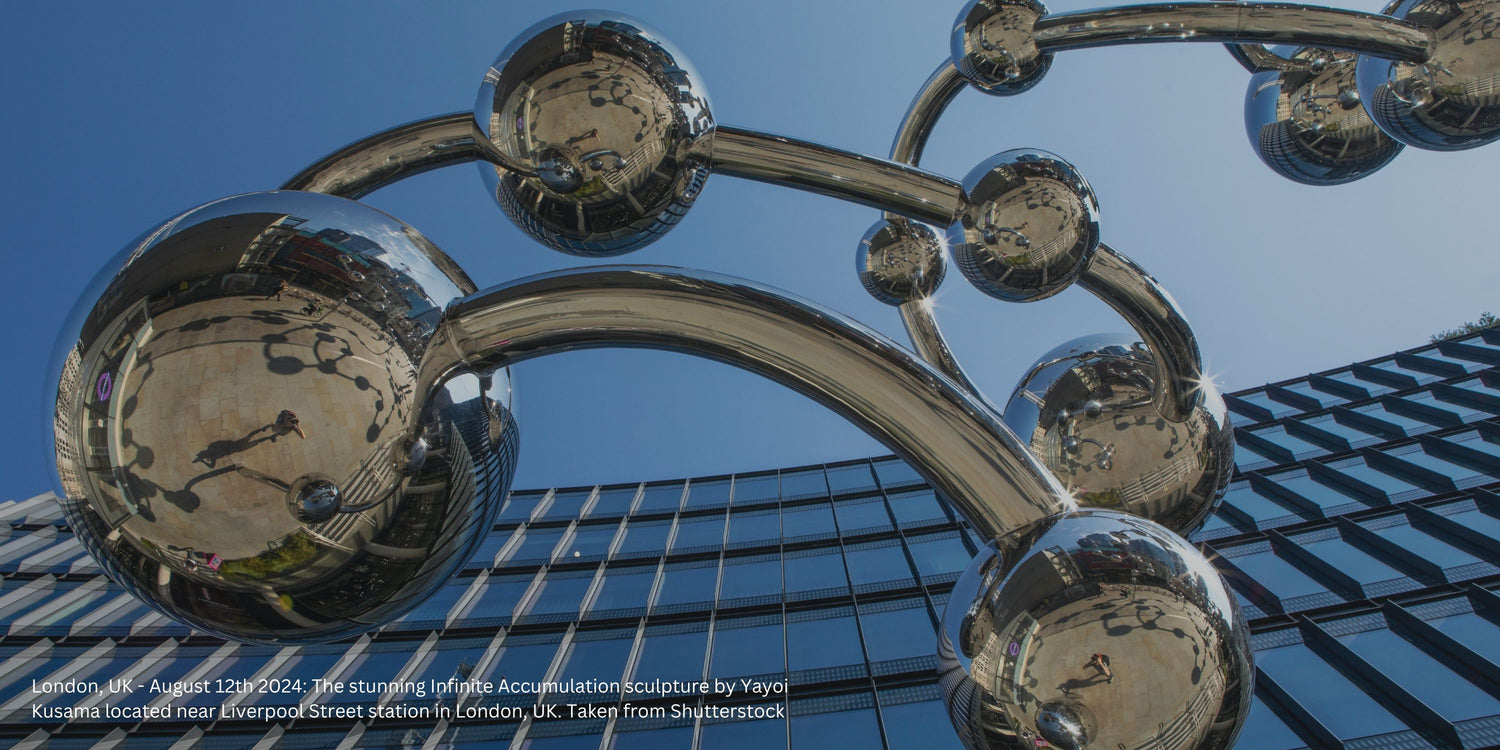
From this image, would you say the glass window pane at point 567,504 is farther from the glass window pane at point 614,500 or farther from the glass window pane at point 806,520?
the glass window pane at point 806,520

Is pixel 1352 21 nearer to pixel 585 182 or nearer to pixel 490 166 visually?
pixel 585 182

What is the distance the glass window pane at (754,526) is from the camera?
14.4m

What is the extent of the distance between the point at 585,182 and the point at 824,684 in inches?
354

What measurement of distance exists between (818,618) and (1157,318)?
32.3ft

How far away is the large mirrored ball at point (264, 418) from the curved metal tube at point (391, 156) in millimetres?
516

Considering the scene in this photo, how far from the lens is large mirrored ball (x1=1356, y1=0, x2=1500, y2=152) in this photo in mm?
1580

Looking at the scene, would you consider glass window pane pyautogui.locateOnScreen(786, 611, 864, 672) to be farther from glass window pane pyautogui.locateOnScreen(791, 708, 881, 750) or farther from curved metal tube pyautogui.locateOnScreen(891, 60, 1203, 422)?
curved metal tube pyautogui.locateOnScreen(891, 60, 1203, 422)

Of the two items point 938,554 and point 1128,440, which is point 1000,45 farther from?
point 938,554

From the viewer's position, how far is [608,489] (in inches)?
724

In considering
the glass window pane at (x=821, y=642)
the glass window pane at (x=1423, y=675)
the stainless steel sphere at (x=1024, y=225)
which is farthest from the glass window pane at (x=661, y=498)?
the stainless steel sphere at (x=1024, y=225)

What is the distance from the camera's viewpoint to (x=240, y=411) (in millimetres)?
844

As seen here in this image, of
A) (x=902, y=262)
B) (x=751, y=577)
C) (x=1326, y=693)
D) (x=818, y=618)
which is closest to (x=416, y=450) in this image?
(x=902, y=262)

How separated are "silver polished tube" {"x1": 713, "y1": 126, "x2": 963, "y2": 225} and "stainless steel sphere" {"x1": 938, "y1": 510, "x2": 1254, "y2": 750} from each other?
2.92 ft

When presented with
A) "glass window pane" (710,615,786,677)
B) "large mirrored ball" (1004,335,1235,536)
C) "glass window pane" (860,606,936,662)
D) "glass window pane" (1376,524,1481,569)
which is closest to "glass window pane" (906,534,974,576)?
"glass window pane" (860,606,936,662)
